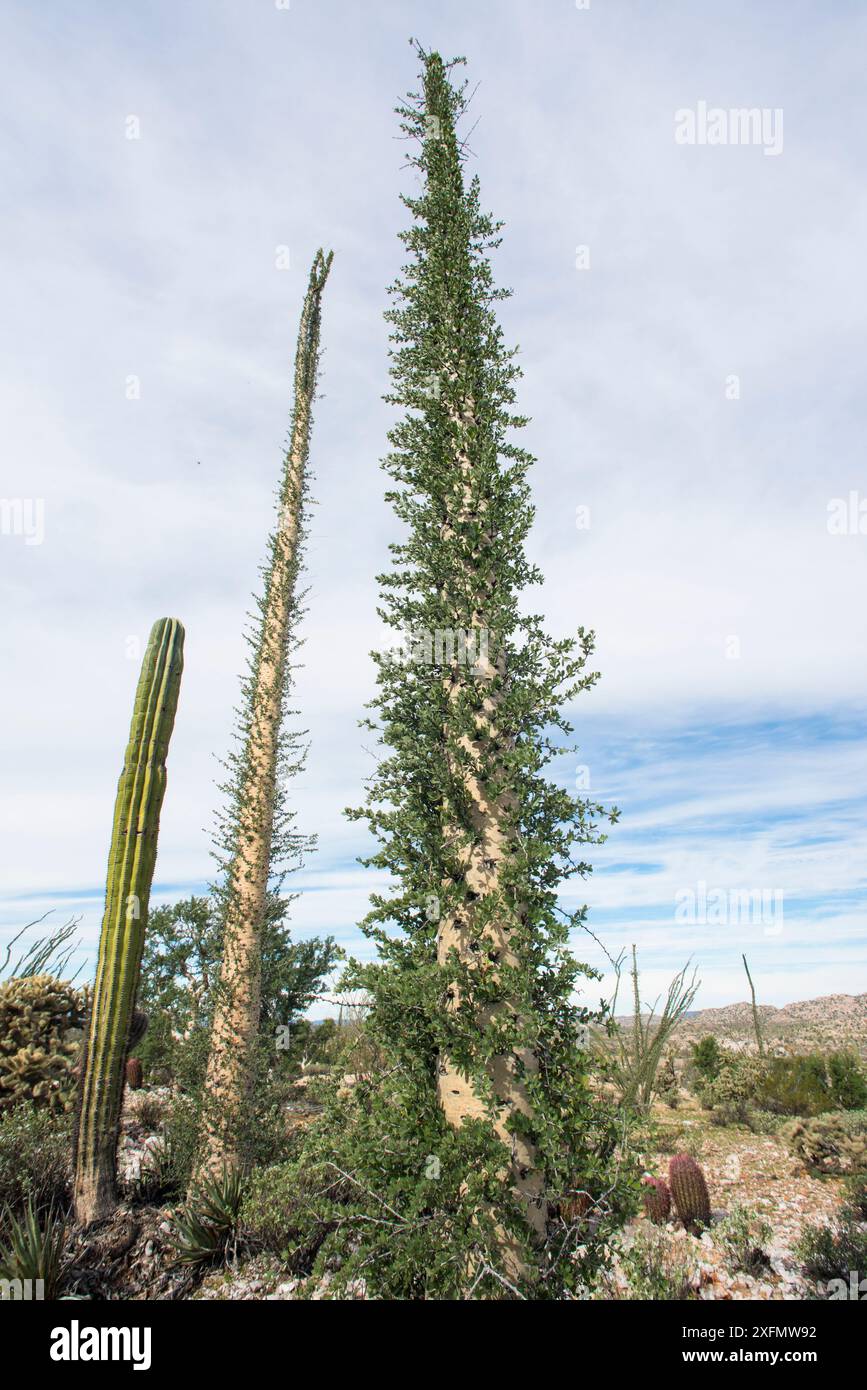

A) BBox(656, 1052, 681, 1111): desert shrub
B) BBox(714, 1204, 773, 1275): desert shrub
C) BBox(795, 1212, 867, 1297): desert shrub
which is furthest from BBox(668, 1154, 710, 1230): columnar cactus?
BBox(656, 1052, 681, 1111): desert shrub

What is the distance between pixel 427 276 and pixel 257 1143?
36.7 ft

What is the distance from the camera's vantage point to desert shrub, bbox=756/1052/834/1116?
53.4 ft

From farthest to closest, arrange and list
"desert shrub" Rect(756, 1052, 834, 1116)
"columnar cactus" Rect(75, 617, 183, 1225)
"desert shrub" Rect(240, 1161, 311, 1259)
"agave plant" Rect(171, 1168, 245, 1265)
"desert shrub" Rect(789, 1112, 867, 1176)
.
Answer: "desert shrub" Rect(756, 1052, 834, 1116)
"desert shrub" Rect(789, 1112, 867, 1176)
"columnar cactus" Rect(75, 617, 183, 1225)
"agave plant" Rect(171, 1168, 245, 1265)
"desert shrub" Rect(240, 1161, 311, 1259)

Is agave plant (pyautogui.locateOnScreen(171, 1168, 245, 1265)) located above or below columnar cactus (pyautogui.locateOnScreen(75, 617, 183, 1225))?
below

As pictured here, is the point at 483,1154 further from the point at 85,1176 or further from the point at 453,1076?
the point at 85,1176

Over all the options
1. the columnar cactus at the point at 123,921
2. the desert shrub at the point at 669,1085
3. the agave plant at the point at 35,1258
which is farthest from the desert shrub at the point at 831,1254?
the desert shrub at the point at 669,1085

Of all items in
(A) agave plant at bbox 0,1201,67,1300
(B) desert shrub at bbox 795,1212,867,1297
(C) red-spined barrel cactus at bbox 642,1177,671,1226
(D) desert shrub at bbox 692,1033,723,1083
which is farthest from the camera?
(D) desert shrub at bbox 692,1033,723,1083

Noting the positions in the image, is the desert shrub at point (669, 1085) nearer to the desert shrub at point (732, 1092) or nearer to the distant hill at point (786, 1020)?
the desert shrub at point (732, 1092)

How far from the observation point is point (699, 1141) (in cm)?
1384

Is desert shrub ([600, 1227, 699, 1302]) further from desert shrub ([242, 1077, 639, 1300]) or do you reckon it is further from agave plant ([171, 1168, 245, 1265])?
agave plant ([171, 1168, 245, 1265])

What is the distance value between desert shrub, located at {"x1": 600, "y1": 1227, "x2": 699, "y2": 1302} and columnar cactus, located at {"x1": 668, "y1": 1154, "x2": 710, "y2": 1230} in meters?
0.92

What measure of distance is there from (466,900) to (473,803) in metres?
0.82
